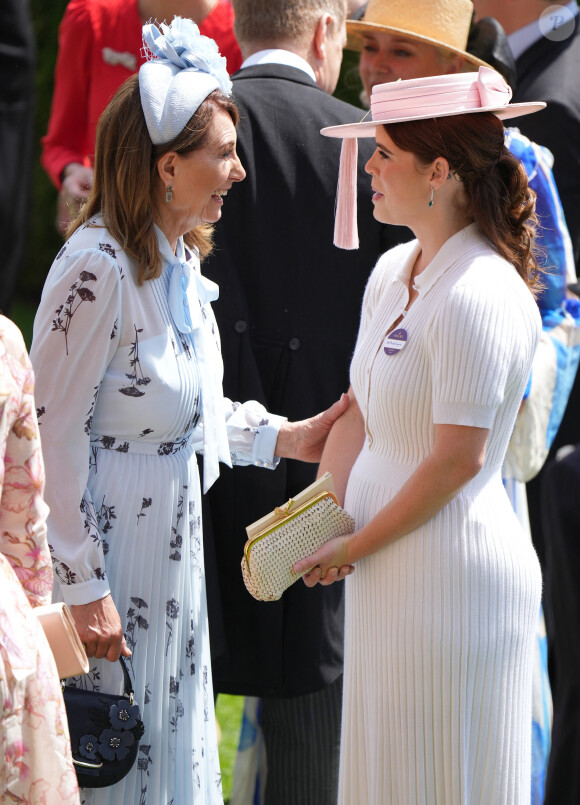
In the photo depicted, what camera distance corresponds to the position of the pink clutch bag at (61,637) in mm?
2207

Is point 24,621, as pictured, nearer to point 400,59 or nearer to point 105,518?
point 105,518

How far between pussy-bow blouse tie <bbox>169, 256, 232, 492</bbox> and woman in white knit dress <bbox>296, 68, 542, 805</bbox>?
1.36 ft

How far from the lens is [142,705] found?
279 cm

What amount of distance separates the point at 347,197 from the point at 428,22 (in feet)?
4.87

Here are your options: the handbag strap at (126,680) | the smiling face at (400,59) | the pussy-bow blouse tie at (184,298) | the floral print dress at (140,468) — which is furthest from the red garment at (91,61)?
the handbag strap at (126,680)

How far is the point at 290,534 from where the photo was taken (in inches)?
106

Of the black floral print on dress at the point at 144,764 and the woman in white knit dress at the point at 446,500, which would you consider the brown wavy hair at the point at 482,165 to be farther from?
the black floral print on dress at the point at 144,764

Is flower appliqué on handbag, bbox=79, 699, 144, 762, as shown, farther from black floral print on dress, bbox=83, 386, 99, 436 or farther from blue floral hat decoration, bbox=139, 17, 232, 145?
blue floral hat decoration, bbox=139, 17, 232, 145

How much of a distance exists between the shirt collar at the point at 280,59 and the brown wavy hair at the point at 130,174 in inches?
38.4

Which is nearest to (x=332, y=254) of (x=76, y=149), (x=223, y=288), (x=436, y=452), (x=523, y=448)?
(x=223, y=288)

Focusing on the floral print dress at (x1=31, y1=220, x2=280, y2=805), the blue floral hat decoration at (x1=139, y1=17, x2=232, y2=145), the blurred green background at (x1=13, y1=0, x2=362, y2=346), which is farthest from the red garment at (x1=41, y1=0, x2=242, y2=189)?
the blurred green background at (x1=13, y1=0, x2=362, y2=346)

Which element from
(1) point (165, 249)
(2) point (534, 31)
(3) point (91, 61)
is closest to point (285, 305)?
(1) point (165, 249)

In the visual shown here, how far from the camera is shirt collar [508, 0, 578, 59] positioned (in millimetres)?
4914

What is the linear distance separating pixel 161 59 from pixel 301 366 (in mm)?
1155
